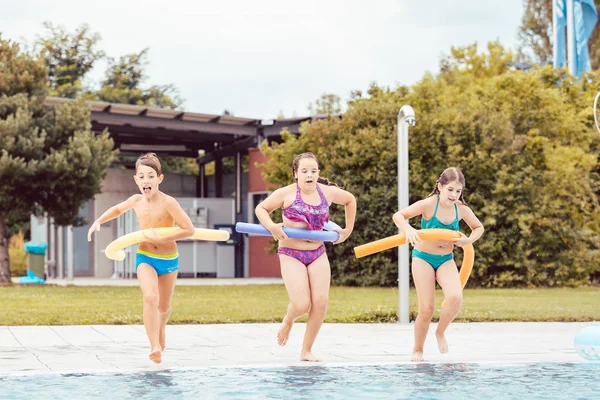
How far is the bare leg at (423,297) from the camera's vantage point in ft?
29.2

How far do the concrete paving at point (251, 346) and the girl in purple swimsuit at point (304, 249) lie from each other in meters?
0.47

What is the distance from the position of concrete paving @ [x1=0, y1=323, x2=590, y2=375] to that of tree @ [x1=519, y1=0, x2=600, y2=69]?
155 ft

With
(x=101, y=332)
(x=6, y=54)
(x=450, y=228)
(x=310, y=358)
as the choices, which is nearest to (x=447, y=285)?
(x=450, y=228)

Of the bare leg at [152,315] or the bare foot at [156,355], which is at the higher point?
the bare leg at [152,315]

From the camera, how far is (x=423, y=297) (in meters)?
8.92

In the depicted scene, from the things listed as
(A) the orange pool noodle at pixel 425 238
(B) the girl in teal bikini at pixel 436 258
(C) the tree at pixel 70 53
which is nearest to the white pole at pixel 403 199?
(A) the orange pool noodle at pixel 425 238

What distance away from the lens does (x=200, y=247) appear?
3128cm

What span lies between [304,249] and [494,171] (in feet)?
53.5

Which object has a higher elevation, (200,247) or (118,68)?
(118,68)

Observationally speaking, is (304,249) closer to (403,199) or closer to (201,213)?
(403,199)

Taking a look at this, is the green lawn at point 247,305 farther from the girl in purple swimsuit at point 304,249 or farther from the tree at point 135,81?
the tree at point 135,81

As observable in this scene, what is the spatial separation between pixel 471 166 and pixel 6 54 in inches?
447

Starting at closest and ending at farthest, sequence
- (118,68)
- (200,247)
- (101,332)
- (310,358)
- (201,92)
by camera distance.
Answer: (310,358), (101,332), (200,247), (118,68), (201,92)

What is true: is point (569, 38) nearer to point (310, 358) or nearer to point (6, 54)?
point (6, 54)
